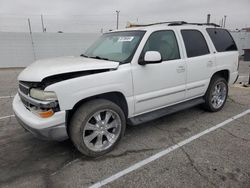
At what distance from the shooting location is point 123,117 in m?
3.34

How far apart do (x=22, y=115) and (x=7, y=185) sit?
0.92m

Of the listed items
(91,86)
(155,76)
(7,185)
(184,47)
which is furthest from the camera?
(184,47)

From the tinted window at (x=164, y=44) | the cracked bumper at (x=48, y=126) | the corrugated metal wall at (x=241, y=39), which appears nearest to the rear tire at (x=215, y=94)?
the tinted window at (x=164, y=44)

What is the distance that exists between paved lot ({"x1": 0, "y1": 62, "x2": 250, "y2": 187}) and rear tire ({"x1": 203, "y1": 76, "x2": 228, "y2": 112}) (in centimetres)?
61

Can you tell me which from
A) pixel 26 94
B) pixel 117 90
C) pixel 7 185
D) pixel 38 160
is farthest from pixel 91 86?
pixel 7 185

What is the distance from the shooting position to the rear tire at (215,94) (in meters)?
4.78

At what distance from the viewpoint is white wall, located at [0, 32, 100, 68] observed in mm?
14664

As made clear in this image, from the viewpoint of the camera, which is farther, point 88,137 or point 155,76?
point 155,76

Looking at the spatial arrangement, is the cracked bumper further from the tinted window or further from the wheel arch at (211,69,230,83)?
the wheel arch at (211,69,230,83)

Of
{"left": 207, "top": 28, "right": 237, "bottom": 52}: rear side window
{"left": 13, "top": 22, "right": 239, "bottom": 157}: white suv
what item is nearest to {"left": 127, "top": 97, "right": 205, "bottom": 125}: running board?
{"left": 13, "top": 22, "right": 239, "bottom": 157}: white suv

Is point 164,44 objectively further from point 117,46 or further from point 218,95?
point 218,95

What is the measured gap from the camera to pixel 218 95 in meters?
5.08

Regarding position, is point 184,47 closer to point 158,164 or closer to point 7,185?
point 158,164

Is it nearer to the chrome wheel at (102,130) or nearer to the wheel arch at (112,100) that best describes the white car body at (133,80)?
the wheel arch at (112,100)
